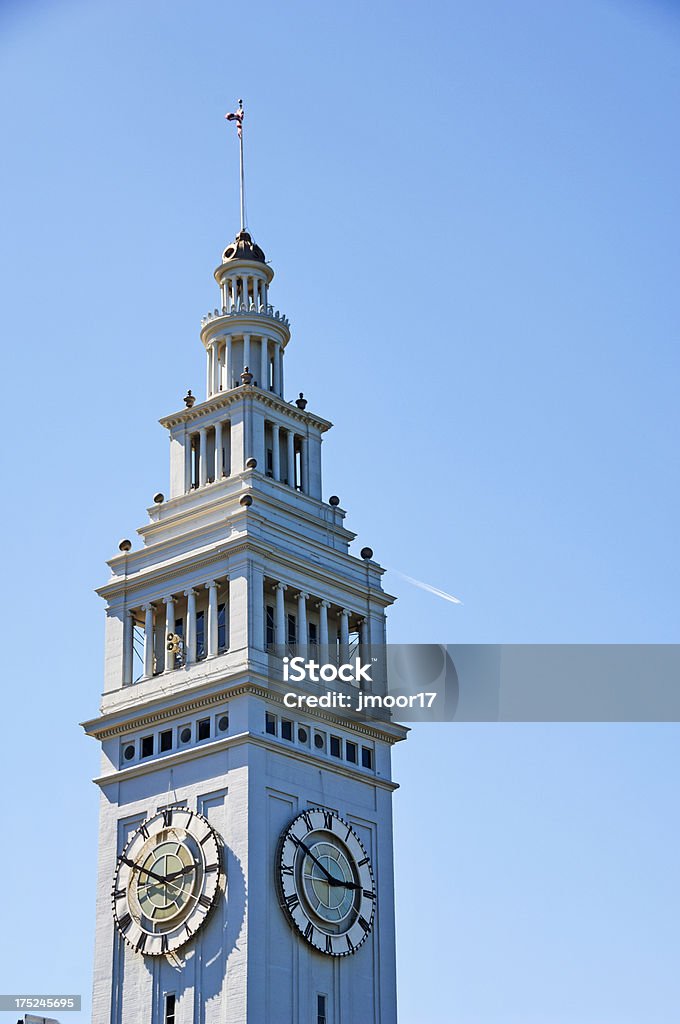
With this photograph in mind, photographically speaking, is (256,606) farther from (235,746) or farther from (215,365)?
(215,365)

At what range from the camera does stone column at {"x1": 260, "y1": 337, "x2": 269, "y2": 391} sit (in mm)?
100500

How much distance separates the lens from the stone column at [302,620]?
3593 inches

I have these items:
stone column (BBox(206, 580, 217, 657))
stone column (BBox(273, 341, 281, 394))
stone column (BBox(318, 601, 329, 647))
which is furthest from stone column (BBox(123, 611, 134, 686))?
stone column (BBox(273, 341, 281, 394))

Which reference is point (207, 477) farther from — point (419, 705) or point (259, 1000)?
point (259, 1000)

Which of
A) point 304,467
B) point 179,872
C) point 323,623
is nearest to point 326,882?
point 179,872

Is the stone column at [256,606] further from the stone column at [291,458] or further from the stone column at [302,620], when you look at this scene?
the stone column at [291,458]

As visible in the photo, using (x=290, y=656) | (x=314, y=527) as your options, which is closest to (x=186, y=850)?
(x=290, y=656)

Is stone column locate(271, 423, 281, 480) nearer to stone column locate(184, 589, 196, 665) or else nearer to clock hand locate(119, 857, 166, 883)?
stone column locate(184, 589, 196, 665)

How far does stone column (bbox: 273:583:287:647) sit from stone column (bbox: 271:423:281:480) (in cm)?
809

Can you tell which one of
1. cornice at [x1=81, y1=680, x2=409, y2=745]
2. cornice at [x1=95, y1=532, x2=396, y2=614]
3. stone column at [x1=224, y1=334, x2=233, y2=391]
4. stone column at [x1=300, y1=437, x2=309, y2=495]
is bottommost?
cornice at [x1=81, y1=680, x2=409, y2=745]

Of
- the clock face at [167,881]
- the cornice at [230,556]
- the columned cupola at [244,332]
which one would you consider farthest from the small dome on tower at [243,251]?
the clock face at [167,881]

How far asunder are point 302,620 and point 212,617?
4369 millimetres

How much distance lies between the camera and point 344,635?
310 ft

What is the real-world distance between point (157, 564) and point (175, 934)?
1877cm
